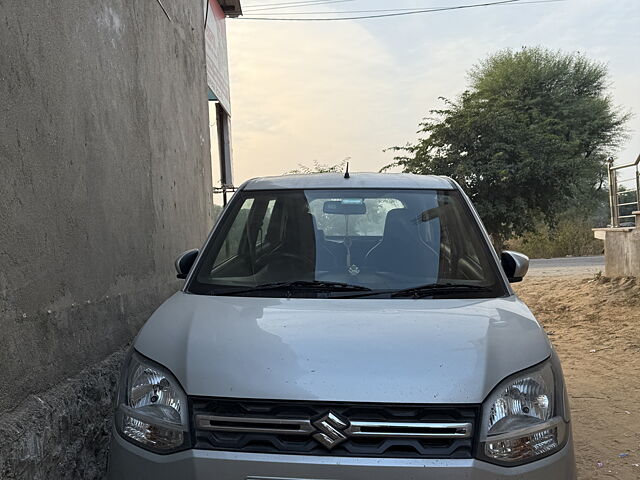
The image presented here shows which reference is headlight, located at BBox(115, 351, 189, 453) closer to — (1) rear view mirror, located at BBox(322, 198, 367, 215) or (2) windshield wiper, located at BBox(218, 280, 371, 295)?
(2) windshield wiper, located at BBox(218, 280, 371, 295)

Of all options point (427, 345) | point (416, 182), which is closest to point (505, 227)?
point (416, 182)

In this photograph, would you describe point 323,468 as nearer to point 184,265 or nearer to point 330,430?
point 330,430

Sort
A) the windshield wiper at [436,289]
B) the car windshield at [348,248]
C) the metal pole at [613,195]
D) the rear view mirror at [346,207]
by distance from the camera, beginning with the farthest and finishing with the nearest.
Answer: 1. the metal pole at [613,195]
2. the rear view mirror at [346,207]
3. the car windshield at [348,248]
4. the windshield wiper at [436,289]

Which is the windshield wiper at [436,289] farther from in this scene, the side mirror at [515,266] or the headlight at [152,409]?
the headlight at [152,409]

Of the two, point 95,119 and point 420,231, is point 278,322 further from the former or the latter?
point 95,119

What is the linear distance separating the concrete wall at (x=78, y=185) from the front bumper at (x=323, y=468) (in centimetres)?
105

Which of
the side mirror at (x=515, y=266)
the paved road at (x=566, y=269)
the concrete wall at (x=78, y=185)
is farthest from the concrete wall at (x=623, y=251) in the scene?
the concrete wall at (x=78, y=185)

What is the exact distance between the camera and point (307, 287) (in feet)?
8.89

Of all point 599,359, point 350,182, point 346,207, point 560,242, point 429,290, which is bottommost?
point 599,359

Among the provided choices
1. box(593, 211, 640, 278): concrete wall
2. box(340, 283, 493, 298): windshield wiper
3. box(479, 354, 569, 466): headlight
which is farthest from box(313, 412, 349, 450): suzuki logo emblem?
box(593, 211, 640, 278): concrete wall

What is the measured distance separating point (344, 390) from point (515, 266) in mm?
1649

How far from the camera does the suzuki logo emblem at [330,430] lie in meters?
1.88

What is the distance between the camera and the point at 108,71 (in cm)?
403

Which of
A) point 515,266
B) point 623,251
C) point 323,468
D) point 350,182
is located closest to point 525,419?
point 323,468
